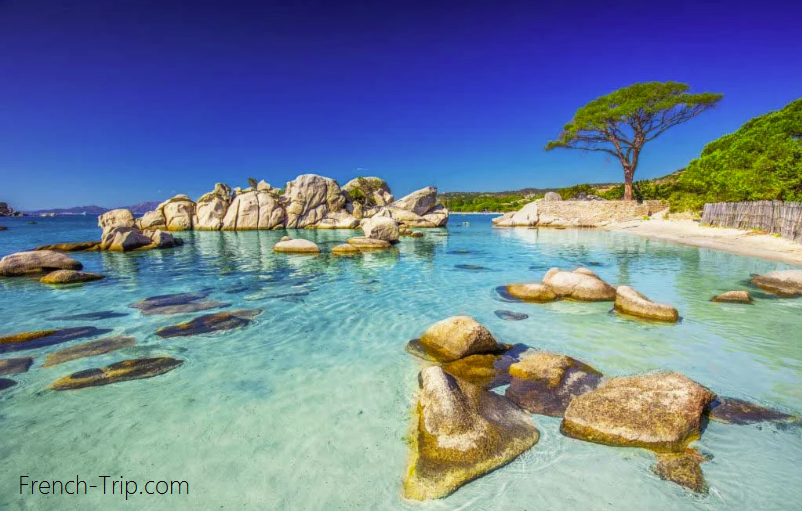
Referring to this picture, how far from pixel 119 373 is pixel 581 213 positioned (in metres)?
44.6

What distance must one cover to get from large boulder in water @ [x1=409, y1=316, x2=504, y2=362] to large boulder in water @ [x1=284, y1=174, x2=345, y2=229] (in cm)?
4219

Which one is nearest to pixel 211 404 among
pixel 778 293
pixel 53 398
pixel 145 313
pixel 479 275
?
pixel 53 398

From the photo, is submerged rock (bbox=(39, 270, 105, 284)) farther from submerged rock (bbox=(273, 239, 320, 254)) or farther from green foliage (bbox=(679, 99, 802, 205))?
green foliage (bbox=(679, 99, 802, 205))

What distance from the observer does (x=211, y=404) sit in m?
4.47

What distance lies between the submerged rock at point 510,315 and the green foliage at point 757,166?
2213 cm

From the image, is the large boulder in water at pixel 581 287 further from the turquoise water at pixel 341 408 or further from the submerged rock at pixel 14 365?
the submerged rock at pixel 14 365

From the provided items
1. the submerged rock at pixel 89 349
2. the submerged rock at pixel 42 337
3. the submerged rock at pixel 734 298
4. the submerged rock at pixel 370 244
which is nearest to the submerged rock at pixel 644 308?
the submerged rock at pixel 734 298

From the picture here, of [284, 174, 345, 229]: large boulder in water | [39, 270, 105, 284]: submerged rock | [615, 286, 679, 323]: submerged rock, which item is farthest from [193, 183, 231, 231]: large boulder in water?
[615, 286, 679, 323]: submerged rock

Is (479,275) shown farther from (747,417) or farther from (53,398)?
(53,398)

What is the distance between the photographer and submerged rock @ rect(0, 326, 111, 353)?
20.8 ft

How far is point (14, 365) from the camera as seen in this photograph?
552 centimetres

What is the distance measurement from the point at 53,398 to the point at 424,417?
15.6 feet

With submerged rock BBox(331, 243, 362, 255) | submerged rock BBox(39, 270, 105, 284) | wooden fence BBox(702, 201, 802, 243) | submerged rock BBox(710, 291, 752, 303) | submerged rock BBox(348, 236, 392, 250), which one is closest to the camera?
submerged rock BBox(710, 291, 752, 303)

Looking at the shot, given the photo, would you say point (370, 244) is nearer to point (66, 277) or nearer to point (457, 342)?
point (66, 277)
